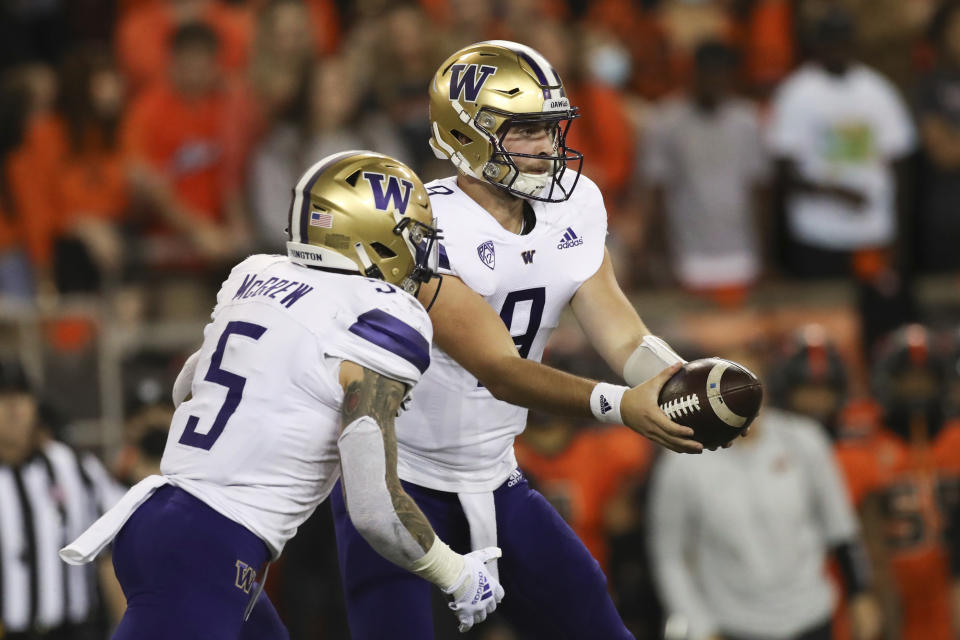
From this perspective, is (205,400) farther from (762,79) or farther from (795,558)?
(762,79)

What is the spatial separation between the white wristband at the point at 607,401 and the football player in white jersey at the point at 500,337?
0.39ft

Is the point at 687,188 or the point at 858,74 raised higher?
the point at 858,74

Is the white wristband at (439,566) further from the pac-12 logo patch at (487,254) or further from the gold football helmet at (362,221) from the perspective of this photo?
the pac-12 logo patch at (487,254)

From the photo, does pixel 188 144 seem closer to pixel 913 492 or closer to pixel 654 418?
pixel 913 492

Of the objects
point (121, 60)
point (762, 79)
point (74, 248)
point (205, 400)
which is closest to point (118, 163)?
point (74, 248)

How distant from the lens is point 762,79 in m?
9.01

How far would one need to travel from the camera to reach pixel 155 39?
8.51 m

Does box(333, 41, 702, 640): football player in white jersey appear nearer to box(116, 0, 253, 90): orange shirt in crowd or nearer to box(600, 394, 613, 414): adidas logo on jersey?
box(600, 394, 613, 414): adidas logo on jersey

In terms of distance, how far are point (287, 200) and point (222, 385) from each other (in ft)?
13.2

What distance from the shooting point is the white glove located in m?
3.73

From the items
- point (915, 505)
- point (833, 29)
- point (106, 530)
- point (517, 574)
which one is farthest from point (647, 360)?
point (833, 29)

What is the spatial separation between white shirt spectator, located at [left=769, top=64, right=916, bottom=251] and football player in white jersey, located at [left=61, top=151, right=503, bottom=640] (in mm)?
4835

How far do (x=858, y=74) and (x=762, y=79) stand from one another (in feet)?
2.42

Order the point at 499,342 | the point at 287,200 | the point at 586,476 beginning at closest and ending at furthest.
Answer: the point at 499,342, the point at 586,476, the point at 287,200
